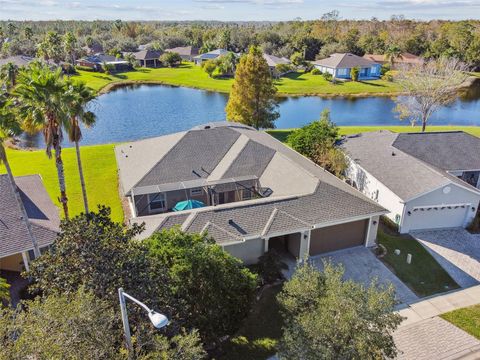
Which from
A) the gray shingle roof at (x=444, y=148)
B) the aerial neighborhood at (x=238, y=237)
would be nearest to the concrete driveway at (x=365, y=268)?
the aerial neighborhood at (x=238, y=237)

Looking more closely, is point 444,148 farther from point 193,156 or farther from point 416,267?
point 193,156

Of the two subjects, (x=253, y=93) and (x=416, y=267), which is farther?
(x=253, y=93)

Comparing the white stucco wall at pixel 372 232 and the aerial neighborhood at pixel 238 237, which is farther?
the white stucco wall at pixel 372 232

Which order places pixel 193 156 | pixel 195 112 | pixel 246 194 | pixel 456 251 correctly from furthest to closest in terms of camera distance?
pixel 195 112 < pixel 193 156 < pixel 246 194 < pixel 456 251

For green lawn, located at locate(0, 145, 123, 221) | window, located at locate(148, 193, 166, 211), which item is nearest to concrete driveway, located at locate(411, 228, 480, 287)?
window, located at locate(148, 193, 166, 211)

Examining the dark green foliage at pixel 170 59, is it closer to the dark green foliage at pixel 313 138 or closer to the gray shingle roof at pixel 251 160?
the dark green foliage at pixel 313 138

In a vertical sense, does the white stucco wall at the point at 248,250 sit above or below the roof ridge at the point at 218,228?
below

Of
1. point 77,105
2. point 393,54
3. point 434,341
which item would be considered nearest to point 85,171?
point 77,105
